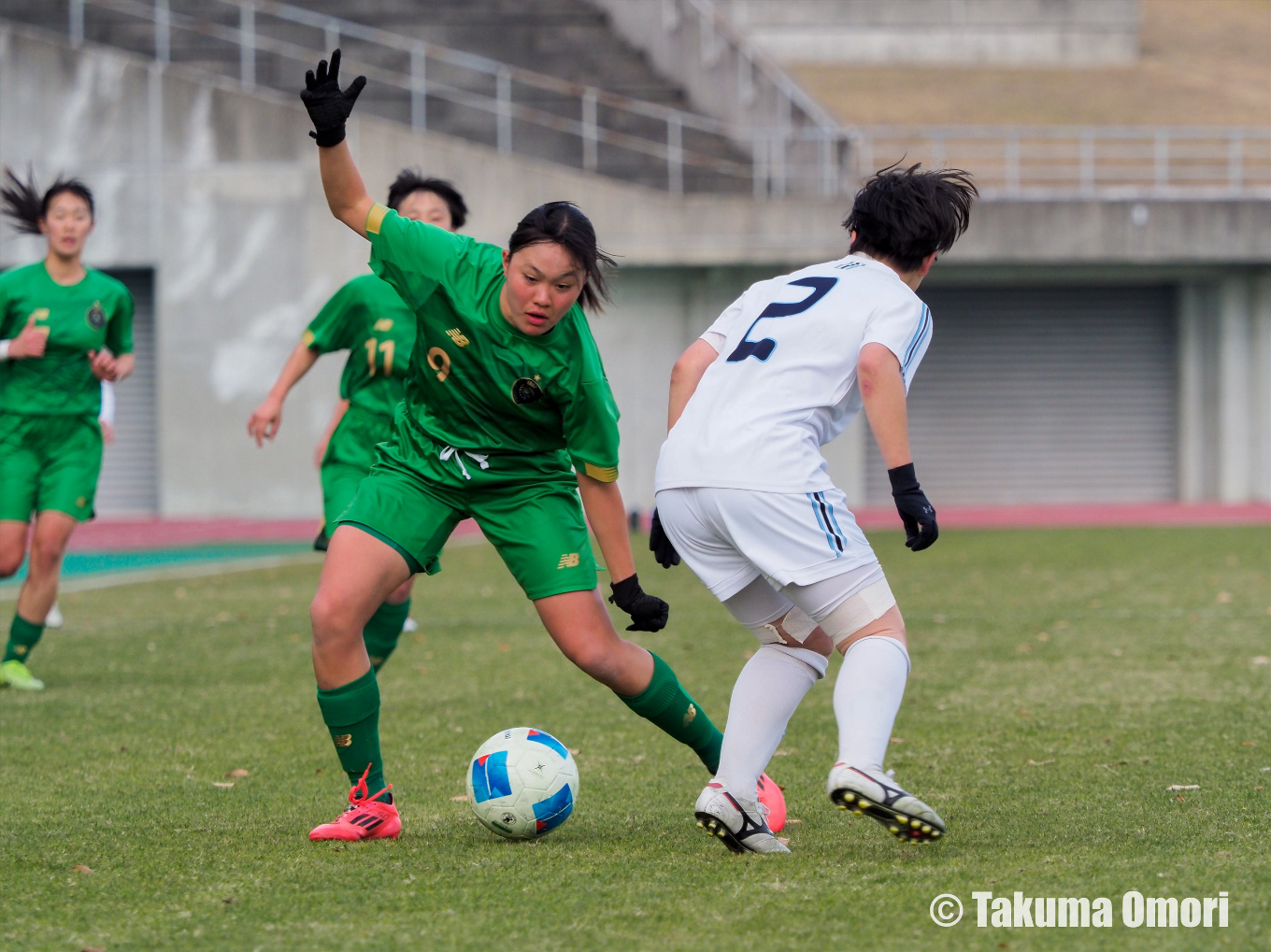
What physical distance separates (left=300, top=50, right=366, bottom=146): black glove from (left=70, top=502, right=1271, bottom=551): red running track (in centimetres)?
1436

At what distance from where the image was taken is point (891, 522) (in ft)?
70.1

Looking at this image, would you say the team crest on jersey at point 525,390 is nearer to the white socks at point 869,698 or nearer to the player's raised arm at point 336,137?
the player's raised arm at point 336,137

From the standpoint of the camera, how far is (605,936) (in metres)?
3.20

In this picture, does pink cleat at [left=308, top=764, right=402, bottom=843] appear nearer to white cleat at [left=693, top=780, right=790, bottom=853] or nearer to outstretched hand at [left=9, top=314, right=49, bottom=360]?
white cleat at [left=693, top=780, right=790, bottom=853]

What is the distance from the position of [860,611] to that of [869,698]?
0.22 meters

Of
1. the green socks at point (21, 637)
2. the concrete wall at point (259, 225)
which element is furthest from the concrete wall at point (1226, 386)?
the green socks at point (21, 637)

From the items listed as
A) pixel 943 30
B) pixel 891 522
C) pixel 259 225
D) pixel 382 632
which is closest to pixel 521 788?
pixel 382 632

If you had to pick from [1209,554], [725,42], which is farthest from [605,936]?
[725,42]

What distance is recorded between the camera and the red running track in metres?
A: 19.0

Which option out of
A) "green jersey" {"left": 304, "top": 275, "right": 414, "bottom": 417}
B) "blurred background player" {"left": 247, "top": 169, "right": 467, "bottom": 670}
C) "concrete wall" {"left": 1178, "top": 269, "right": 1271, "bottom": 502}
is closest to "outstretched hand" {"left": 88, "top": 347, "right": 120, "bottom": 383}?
"blurred background player" {"left": 247, "top": 169, "right": 467, "bottom": 670}

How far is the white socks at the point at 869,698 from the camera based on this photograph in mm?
3633

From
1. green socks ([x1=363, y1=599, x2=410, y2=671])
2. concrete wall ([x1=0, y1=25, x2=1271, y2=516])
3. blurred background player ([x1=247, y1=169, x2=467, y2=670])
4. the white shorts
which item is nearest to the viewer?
the white shorts

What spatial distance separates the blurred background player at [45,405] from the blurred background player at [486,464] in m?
3.44

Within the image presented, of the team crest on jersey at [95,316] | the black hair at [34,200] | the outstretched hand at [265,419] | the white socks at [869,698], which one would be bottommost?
the white socks at [869,698]
